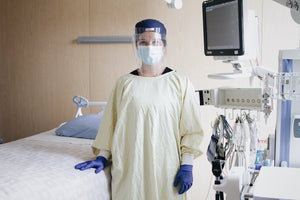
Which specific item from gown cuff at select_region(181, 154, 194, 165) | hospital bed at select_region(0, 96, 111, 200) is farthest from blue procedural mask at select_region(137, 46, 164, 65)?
hospital bed at select_region(0, 96, 111, 200)

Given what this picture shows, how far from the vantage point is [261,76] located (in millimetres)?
1886

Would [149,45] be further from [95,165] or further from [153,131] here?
[95,165]

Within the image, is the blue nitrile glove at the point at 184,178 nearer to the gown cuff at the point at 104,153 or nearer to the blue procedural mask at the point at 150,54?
the gown cuff at the point at 104,153

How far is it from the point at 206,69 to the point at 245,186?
1754 millimetres

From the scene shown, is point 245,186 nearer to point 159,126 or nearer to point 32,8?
point 159,126

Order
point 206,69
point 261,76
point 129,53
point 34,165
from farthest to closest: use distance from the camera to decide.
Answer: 1. point 129,53
2. point 206,69
3. point 34,165
4. point 261,76

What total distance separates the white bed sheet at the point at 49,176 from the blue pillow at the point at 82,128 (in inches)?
15.9

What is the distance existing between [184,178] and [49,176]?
732 millimetres

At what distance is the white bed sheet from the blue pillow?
0.40m

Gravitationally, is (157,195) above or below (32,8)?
below

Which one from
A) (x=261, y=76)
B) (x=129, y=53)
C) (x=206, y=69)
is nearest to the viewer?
(x=261, y=76)

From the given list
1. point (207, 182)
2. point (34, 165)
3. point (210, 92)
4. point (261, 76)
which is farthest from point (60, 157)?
point (207, 182)

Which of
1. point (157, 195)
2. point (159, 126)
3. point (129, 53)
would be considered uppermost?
point (129, 53)

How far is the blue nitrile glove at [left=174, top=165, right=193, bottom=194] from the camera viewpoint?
1829 millimetres
